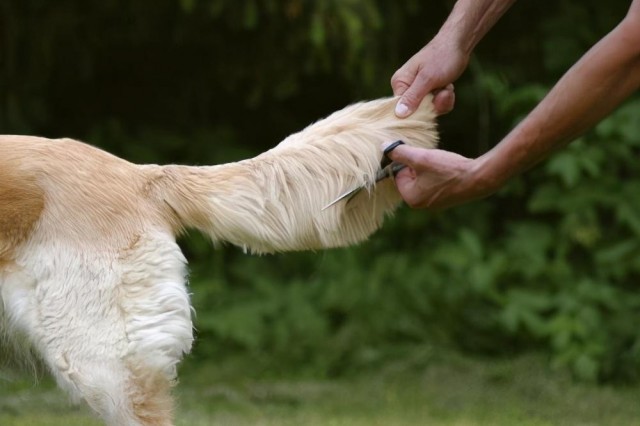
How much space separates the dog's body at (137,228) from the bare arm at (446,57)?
0.07 metres

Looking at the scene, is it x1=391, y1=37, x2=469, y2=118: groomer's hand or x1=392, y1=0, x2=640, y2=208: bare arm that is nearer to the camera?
x1=392, y1=0, x2=640, y2=208: bare arm

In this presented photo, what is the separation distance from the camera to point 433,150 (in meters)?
3.71

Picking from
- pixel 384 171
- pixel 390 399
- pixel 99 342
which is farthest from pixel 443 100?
pixel 390 399

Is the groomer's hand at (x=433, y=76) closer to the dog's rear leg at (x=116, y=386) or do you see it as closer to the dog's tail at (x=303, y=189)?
the dog's tail at (x=303, y=189)

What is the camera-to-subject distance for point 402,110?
12.6ft

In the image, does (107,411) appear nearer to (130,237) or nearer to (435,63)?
(130,237)

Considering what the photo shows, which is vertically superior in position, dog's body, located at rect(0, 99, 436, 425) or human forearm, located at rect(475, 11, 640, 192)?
human forearm, located at rect(475, 11, 640, 192)

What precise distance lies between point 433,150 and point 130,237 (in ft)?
3.38

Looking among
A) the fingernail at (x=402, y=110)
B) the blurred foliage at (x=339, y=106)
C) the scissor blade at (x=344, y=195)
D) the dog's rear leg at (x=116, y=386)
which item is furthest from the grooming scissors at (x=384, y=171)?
the blurred foliage at (x=339, y=106)

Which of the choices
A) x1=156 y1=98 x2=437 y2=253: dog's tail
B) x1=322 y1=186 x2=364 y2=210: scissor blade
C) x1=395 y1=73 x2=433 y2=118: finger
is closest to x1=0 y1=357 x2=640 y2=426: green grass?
x1=156 y1=98 x2=437 y2=253: dog's tail

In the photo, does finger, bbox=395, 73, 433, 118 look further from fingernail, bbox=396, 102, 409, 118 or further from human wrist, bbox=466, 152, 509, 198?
human wrist, bbox=466, 152, 509, 198

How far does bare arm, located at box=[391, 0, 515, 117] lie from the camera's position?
Result: 3.94 m

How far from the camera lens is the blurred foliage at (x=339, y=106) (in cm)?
722

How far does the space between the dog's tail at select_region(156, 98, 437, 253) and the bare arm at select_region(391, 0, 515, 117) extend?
113mm
